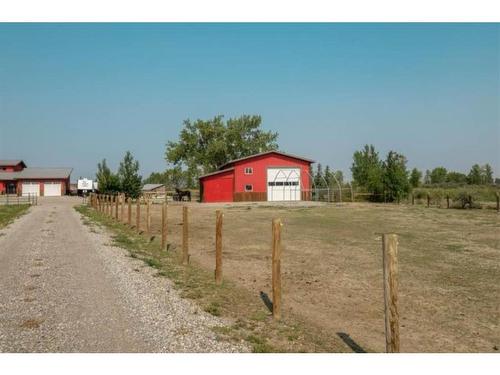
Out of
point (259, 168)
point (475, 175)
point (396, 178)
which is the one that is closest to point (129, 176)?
point (259, 168)

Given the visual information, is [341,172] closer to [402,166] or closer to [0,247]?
[402,166]

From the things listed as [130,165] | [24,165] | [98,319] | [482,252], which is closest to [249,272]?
[98,319]

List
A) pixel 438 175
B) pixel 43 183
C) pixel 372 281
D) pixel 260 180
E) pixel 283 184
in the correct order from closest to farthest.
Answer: pixel 372 281, pixel 260 180, pixel 283 184, pixel 43 183, pixel 438 175

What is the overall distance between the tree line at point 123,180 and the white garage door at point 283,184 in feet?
46.3

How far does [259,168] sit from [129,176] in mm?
13900

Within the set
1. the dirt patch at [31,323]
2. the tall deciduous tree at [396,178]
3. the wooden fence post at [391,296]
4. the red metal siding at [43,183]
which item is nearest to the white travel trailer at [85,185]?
the red metal siding at [43,183]

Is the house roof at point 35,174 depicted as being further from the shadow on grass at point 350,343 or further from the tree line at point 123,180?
the shadow on grass at point 350,343

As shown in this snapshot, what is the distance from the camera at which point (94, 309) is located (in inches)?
259

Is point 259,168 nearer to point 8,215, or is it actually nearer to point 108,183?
point 108,183

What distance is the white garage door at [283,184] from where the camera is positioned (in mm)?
47156

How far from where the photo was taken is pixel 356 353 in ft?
17.7

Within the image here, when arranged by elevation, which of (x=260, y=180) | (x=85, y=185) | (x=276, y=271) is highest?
(x=85, y=185)

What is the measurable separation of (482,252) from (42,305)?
40.1ft
